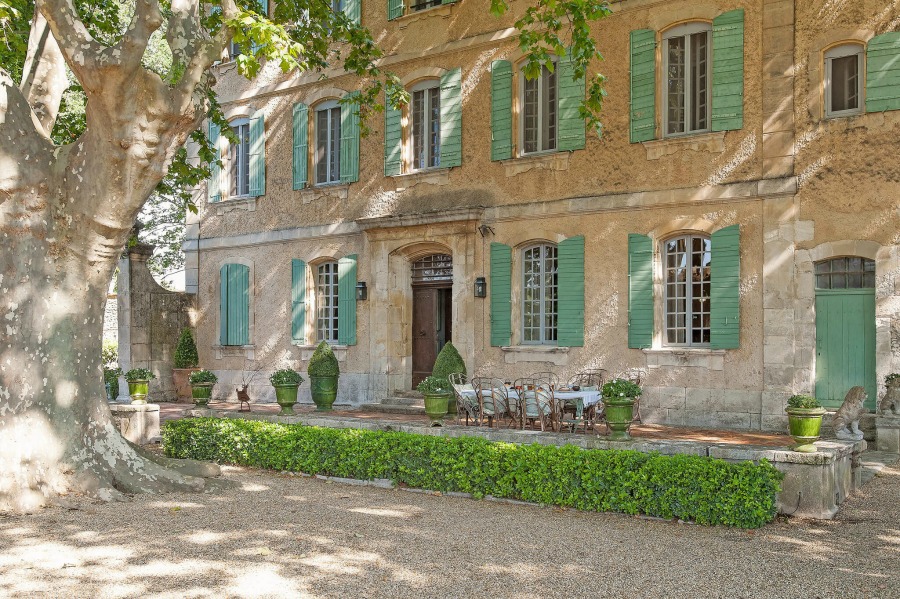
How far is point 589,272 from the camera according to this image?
1245 centimetres

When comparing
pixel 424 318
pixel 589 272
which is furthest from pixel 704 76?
pixel 424 318

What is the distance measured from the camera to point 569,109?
12.7 meters

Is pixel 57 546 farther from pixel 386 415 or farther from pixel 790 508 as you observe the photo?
pixel 386 415

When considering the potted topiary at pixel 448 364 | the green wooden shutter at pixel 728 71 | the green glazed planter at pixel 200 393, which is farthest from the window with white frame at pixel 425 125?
the green glazed planter at pixel 200 393

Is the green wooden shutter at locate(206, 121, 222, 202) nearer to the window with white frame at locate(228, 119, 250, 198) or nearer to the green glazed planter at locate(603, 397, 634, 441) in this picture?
the window with white frame at locate(228, 119, 250, 198)

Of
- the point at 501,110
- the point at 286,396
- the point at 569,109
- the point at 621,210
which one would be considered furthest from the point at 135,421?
the point at 569,109

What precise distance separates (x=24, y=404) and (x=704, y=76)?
31.0ft

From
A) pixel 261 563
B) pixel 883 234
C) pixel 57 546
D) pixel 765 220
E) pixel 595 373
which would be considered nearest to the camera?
pixel 261 563

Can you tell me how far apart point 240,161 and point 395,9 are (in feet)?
15.6

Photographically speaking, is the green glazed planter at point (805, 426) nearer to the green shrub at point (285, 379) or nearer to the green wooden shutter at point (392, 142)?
the green shrub at point (285, 379)

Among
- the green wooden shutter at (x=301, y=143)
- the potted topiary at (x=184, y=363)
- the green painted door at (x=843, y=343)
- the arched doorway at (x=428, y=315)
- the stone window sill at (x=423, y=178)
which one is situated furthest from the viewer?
the potted topiary at (x=184, y=363)

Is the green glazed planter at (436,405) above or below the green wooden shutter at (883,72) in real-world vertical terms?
below

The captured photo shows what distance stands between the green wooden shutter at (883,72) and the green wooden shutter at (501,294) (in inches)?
214

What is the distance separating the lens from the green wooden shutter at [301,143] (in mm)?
15875
